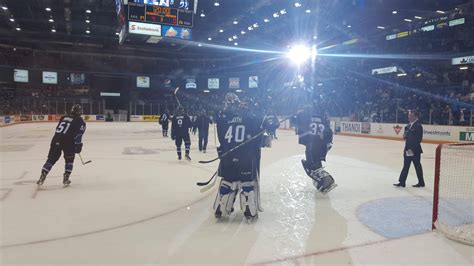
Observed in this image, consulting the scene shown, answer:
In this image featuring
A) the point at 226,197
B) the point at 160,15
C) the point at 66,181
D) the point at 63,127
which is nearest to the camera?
the point at 226,197

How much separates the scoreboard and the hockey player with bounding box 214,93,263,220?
8328 mm

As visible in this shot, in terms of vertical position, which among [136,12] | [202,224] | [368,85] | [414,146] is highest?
[136,12]

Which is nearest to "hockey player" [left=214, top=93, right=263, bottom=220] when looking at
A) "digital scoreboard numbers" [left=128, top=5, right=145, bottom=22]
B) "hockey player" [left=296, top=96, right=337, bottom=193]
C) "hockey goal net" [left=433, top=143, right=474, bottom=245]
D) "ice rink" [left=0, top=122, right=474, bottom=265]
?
"ice rink" [left=0, top=122, right=474, bottom=265]

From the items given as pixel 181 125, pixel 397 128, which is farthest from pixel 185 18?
pixel 397 128

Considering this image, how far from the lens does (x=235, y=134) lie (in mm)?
4289

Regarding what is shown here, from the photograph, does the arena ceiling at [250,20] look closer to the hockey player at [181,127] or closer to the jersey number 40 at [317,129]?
the hockey player at [181,127]

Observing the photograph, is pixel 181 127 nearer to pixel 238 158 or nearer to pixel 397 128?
pixel 238 158

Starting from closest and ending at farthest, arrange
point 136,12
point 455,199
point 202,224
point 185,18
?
point 202,224
point 455,199
point 136,12
point 185,18

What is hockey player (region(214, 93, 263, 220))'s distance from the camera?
14.0ft

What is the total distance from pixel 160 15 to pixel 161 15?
0.03 metres

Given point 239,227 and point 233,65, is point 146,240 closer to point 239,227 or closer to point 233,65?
point 239,227

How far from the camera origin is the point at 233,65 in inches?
1607

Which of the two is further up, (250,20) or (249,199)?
(250,20)

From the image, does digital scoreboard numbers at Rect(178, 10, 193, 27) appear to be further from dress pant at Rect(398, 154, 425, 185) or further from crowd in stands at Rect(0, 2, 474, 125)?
dress pant at Rect(398, 154, 425, 185)
